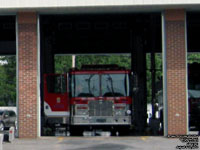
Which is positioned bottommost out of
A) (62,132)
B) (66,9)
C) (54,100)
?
(62,132)

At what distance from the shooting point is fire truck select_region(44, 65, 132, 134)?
2347cm

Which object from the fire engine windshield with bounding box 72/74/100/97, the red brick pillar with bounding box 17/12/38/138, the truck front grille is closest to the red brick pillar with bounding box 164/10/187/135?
the truck front grille

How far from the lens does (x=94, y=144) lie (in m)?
19.0

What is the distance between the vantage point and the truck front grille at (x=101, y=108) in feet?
77.0

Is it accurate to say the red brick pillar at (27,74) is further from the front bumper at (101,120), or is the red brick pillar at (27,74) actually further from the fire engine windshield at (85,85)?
the fire engine windshield at (85,85)

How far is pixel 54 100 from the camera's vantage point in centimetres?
2578

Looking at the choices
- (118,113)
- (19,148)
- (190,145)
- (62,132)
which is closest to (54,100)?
(62,132)

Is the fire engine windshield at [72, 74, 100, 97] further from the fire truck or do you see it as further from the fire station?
the fire station

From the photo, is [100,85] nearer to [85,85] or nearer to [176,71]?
[85,85]

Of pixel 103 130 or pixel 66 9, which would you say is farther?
pixel 103 130

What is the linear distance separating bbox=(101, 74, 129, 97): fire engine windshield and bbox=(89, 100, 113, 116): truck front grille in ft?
1.46

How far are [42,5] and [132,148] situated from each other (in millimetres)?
6953

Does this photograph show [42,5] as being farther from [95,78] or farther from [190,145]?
[190,145]

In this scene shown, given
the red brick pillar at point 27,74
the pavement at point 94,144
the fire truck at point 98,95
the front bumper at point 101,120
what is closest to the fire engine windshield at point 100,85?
the fire truck at point 98,95
